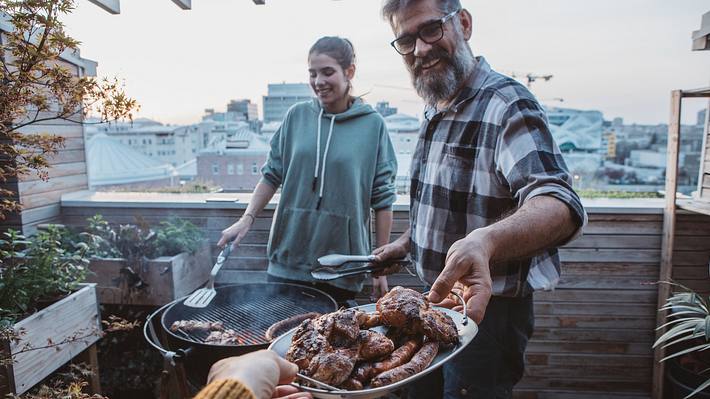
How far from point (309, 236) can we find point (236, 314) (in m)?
0.62

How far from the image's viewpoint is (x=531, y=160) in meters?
1.36

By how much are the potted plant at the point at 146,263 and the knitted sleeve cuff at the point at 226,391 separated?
97.1 inches

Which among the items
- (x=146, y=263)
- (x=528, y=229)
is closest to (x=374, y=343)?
(x=528, y=229)

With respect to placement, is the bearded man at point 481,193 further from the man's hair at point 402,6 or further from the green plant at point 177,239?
the green plant at point 177,239

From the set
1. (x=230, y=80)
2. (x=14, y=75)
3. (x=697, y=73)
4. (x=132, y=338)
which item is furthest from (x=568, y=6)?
(x=132, y=338)

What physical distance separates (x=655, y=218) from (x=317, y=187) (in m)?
2.51

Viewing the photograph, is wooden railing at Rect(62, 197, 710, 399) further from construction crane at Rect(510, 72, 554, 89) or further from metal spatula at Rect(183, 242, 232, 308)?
construction crane at Rect(510, 72, 554, 89)

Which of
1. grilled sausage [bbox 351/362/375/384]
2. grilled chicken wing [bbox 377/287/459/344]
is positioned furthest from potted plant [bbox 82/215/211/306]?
grilled sausage [bbox 351/362/375/384]

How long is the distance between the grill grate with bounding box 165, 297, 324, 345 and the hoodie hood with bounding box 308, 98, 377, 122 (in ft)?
3.79

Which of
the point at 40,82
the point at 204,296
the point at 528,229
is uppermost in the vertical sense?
the point at 40,82

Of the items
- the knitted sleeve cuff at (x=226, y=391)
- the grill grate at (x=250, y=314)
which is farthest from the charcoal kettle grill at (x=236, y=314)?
the knitted sleeve cuff at (x=226, y=391)

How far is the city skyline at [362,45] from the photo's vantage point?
2820mm

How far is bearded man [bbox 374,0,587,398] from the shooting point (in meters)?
1.26

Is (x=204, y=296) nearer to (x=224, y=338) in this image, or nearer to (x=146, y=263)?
(x=224, y=338)
